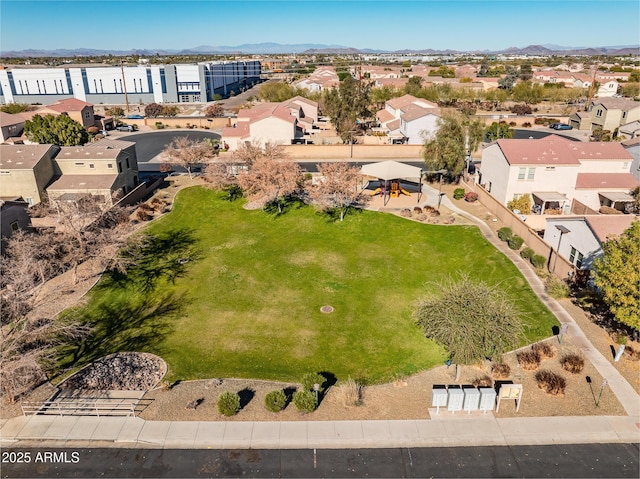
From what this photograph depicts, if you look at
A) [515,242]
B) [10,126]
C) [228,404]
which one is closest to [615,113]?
[515,242]

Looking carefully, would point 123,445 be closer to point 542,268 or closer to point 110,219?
point 110,219

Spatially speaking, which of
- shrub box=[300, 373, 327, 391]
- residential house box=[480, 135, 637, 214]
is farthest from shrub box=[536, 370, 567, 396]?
residential house box=[480, 135, 637, 214]

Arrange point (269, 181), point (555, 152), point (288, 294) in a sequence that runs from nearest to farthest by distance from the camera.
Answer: point (288, 294) < point (555, 152) < point (269, 181)

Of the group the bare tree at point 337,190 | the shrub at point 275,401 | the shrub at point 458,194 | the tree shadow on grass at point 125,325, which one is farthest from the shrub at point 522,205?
the tree shadow on grass at point 125,325

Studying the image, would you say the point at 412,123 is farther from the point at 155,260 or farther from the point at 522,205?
the point at 155,260

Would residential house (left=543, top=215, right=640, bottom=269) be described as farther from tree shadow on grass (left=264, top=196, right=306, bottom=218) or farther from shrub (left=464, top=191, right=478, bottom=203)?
tree shadow on grass (left=264, top=196, right=306, bottom=218)

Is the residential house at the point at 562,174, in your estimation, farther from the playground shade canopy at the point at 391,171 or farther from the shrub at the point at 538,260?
the shrub at the point at 538,260

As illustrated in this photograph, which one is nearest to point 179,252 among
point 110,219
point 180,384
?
point 110,219
